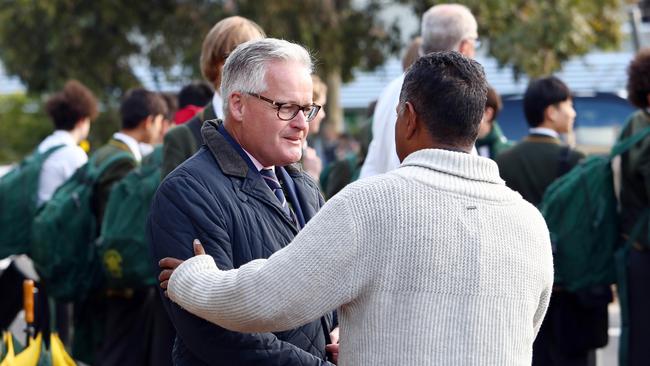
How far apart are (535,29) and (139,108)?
11.0 m

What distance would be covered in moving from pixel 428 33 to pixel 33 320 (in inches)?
88.1

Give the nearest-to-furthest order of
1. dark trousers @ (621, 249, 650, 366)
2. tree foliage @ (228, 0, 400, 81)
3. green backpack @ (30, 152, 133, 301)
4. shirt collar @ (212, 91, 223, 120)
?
1. shirt collar @ (212, 91, 223, 120)
2. dark trousers @ (621, 249, 650, 366)
3. green backpack @ (30, 152, 133, 301)
4. tree foliage @ (228, 0, 400, 81)

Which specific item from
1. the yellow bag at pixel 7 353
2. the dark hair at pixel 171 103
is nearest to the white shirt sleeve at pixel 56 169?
the dark hair at pixel 171 103

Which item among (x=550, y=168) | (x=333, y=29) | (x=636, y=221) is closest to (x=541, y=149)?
(x=550, y=168)

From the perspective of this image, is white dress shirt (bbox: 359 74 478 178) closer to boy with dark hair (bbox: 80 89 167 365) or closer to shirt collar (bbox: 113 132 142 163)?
boy with dark hair (bbox: 80 89 167 365)

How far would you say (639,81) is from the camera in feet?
22.6

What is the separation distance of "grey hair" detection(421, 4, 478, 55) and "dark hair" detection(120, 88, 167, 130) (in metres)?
2.43

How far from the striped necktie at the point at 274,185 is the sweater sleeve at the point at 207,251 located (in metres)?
0.29

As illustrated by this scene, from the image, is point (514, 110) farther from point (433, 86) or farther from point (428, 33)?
point (433, 86)

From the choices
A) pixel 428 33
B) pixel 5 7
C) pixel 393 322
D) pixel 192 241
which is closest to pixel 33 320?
pixel 428 33

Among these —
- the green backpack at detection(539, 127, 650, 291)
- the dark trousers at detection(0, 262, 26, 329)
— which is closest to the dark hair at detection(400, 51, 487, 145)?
the green backpack at detection(539, 127, 650, 291)

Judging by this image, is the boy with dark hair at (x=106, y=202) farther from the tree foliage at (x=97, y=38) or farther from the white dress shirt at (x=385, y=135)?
the tree foliage at (x=97, y=38)

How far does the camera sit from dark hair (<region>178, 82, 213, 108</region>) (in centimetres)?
733

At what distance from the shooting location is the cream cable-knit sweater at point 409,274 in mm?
2939
